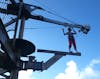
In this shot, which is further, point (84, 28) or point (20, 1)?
point (84, 28)

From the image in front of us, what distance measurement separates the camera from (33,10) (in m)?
18.2

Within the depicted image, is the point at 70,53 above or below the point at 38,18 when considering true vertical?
below

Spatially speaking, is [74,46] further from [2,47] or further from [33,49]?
[2,47]

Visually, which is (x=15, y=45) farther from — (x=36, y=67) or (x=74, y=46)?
(x=74, y=46)

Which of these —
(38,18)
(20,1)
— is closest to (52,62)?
(38,18)

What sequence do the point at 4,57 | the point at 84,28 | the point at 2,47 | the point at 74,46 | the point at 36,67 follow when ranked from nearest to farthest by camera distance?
the point at 2,47 → the point at 4,57 → the point at 36,67 → the point at 74,46 → the point at 84,28

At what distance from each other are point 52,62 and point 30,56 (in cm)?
147

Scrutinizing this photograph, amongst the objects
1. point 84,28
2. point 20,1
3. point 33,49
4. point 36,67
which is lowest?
point 36,67

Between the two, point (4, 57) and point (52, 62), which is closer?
point (4, 57)

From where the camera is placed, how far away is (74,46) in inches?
721

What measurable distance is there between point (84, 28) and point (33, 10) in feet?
12.9

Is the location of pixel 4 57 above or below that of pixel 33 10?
below

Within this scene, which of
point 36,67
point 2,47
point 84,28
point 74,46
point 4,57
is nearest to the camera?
point 2,47

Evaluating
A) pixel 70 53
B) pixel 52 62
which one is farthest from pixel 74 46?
pixel 52 62
